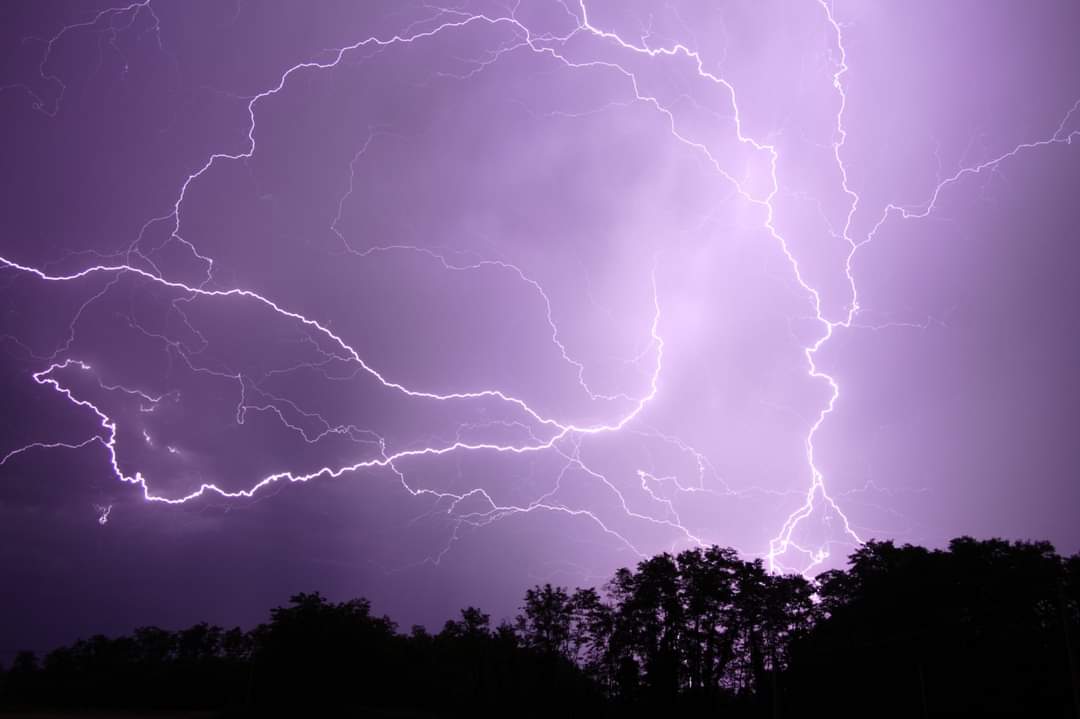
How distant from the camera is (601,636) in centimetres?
2580

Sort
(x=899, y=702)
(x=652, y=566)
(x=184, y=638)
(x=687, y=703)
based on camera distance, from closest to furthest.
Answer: (x=899, y=702)
(x=687, y=703)
(x=652, y=566)
(x=184, y=638)

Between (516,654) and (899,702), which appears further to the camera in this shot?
(516,654)

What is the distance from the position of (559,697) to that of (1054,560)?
59.8 feet

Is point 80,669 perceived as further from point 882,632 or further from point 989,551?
point 989,551

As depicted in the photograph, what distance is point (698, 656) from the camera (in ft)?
76.1

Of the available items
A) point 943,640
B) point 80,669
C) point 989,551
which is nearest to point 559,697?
point 943,640

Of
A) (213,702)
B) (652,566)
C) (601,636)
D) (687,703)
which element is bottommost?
(213,702)

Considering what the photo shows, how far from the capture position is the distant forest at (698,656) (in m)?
18.2

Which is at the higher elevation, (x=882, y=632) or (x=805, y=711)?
(x=882, y=632)

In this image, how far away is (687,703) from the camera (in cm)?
2241

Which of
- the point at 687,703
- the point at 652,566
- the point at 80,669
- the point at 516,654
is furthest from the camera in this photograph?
the point at 80,669

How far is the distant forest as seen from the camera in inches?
717

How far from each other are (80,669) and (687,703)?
95.3 feet

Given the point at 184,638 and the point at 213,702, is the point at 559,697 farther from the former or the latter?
the point at 184,638
